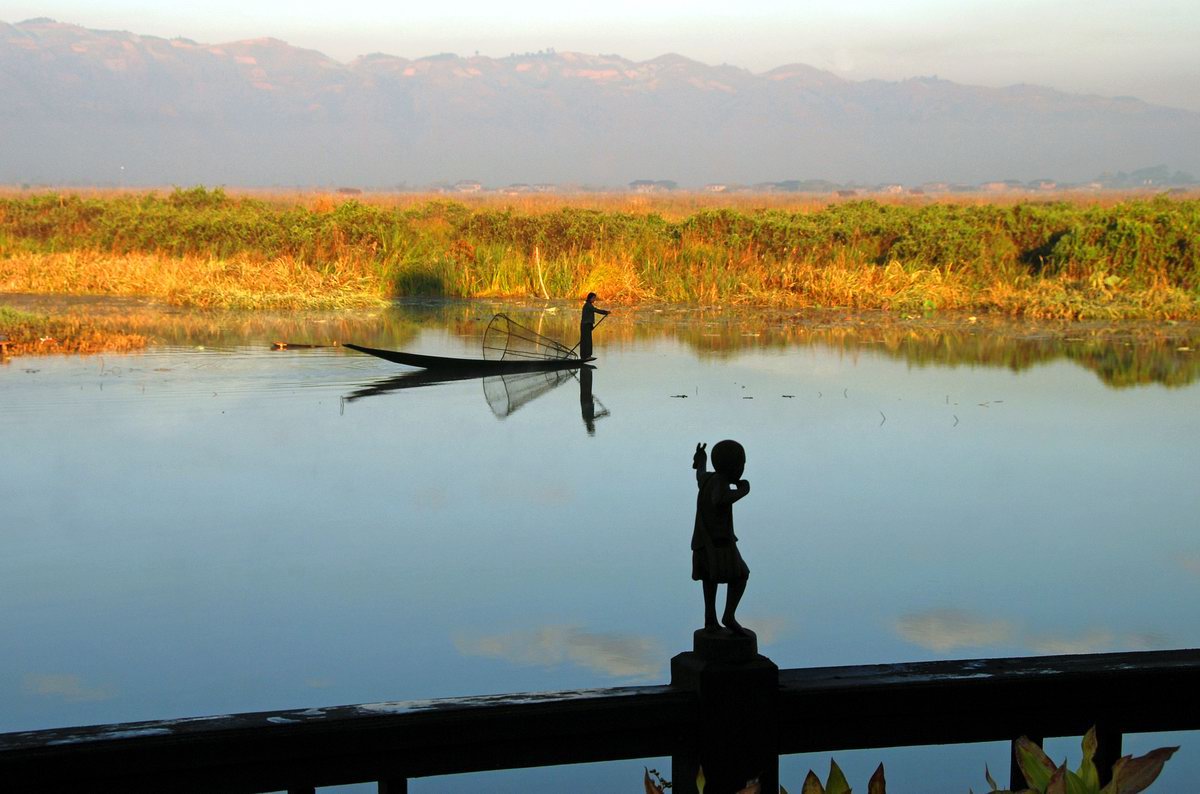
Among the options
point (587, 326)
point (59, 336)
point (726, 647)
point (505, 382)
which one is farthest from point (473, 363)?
point (726, 647)

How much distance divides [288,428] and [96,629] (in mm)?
6408

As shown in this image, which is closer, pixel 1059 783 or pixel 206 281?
pixel 1059 783

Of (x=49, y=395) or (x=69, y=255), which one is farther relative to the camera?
(x=69, y=255)

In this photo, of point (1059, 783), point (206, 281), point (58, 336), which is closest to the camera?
point (1059, 783)

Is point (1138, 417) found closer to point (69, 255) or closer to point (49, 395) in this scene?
point (49, 395)

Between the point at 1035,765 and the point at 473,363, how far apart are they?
14851mm

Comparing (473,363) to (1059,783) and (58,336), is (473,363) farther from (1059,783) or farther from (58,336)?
(1059,783)

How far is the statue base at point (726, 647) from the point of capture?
2.79 meters

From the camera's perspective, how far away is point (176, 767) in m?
2.49

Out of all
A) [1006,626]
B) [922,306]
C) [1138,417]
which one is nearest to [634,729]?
[1006,626]

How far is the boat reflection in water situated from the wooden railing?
1208 cm

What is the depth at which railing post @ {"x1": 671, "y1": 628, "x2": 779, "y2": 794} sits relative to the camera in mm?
2768

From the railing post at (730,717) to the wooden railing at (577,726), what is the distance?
0.03 metres

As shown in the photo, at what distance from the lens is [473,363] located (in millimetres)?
17109
